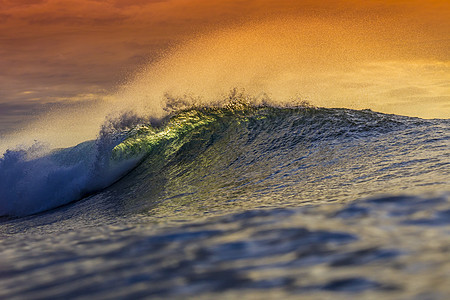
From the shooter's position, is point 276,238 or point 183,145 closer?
point 276,238

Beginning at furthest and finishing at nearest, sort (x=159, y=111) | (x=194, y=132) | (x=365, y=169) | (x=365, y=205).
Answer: (x=159, y=111) < (x=194, y=132) < (x=365, y=169) < (x=365, y=205)

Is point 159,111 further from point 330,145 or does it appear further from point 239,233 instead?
point 239,233

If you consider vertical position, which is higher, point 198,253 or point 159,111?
point 159,111

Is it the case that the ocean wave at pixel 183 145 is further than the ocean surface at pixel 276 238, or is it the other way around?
the ocean wave at pixel 183 145

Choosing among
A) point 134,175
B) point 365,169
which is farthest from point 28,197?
point 365,169

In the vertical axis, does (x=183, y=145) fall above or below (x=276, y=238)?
above

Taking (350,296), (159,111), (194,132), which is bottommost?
(350,296)

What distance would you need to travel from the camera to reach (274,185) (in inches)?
169

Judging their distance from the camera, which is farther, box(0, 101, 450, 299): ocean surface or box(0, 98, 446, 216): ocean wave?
box(0, 98, 446, 216): ocean wave

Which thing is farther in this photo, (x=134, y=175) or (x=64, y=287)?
(x=134, y=175)

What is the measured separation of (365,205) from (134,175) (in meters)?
6.02

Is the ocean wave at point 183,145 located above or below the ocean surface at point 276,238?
above

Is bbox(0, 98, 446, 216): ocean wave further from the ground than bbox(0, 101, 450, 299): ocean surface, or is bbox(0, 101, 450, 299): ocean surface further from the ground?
bbox(0, 98, 446, 216): ocean wave

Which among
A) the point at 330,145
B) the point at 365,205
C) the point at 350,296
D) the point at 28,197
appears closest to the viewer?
the point at 350,296
